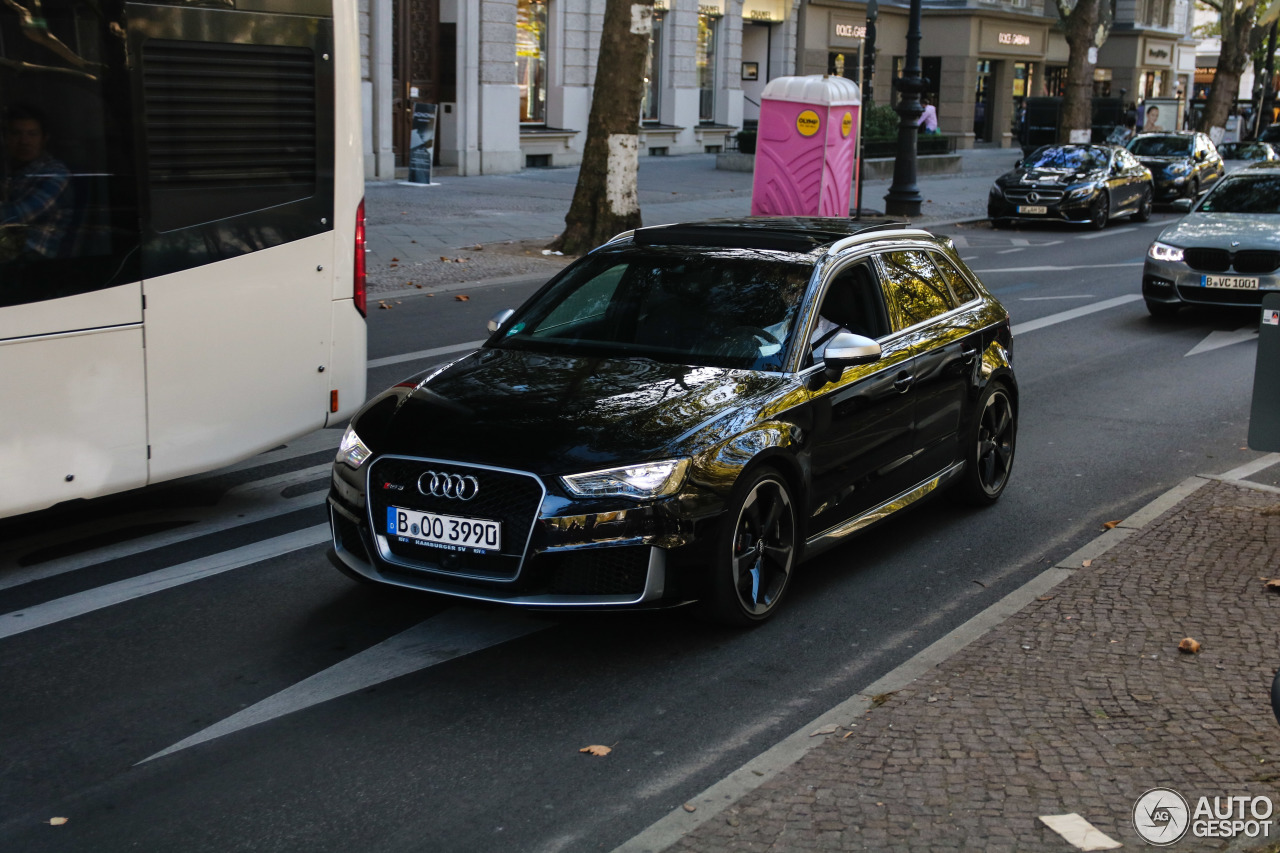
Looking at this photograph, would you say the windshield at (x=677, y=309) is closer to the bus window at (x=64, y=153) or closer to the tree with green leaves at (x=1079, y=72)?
the bus window at (x=64, y=153)

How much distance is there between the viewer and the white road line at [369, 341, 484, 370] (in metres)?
11.6

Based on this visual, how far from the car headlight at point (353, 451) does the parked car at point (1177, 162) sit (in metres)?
27.4

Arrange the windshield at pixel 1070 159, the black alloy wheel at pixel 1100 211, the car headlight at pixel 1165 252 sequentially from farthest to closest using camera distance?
the windshield at pixel 1070 159, the black alloy wheel at pixel 1100 211, the car headlight at pixel 1165 252

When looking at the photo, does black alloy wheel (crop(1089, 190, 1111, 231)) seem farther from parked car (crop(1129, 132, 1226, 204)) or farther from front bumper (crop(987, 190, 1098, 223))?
parked car (crop(1129, 132, 1226, 204))

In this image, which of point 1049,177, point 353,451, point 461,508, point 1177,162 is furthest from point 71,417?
point 1177,162

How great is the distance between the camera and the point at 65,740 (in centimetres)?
468

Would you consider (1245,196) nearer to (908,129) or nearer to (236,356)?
(908,129)

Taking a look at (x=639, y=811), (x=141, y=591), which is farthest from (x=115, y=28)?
(x=639, y=811)

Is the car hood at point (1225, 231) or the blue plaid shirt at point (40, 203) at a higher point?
the blue plaid shirt at point (40, 203)

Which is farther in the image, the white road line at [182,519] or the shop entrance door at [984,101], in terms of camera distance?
the shop entrance door at [984,101]

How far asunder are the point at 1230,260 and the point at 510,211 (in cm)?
1283

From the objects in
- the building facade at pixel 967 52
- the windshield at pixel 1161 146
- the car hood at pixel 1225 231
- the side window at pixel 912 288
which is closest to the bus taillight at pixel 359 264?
the side window at pixel 912 288

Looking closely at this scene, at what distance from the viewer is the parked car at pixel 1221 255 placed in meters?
14.2

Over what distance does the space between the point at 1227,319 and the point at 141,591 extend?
12.7 metres
